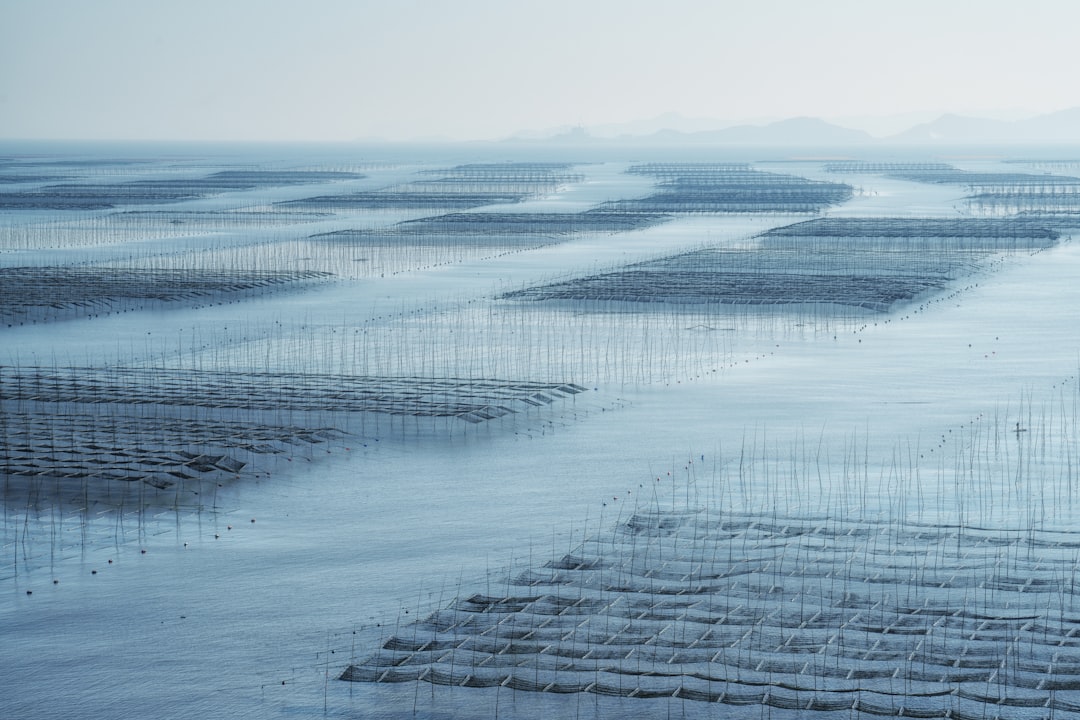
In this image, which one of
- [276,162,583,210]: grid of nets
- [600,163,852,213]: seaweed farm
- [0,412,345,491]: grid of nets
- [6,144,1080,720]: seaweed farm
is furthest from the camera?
[276,162,583,210]: grid of nets

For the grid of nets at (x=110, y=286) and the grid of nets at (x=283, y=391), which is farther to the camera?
the grid of nets at (x=110, y=286)

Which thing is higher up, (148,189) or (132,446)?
(148,189)

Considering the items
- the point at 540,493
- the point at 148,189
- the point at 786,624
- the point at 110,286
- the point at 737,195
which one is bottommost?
the point at 786,624

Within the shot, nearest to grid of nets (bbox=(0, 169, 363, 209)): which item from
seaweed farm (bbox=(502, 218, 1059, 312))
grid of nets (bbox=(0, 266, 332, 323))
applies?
grid of nets (bbox=(0, 266, 332, 323))

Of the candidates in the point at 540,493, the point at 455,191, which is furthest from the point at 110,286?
the point at 455,191

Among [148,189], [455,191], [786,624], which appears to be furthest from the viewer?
[148,189]

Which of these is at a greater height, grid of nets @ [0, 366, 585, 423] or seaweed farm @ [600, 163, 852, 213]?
seaweed farm @ [600, 163, 852, 213]

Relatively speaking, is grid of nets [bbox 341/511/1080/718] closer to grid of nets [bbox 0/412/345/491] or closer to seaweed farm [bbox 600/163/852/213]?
grid of nets [bbox 0/412/345/491]

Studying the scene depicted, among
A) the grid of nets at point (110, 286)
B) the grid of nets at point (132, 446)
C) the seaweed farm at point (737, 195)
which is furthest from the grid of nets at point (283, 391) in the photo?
the seaweed farm at point (737, 195)

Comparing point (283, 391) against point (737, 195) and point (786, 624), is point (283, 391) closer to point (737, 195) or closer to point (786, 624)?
point (786, 624)

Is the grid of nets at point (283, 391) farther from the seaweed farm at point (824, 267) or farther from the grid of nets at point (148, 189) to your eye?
the grid of nets at point (148, 189)
